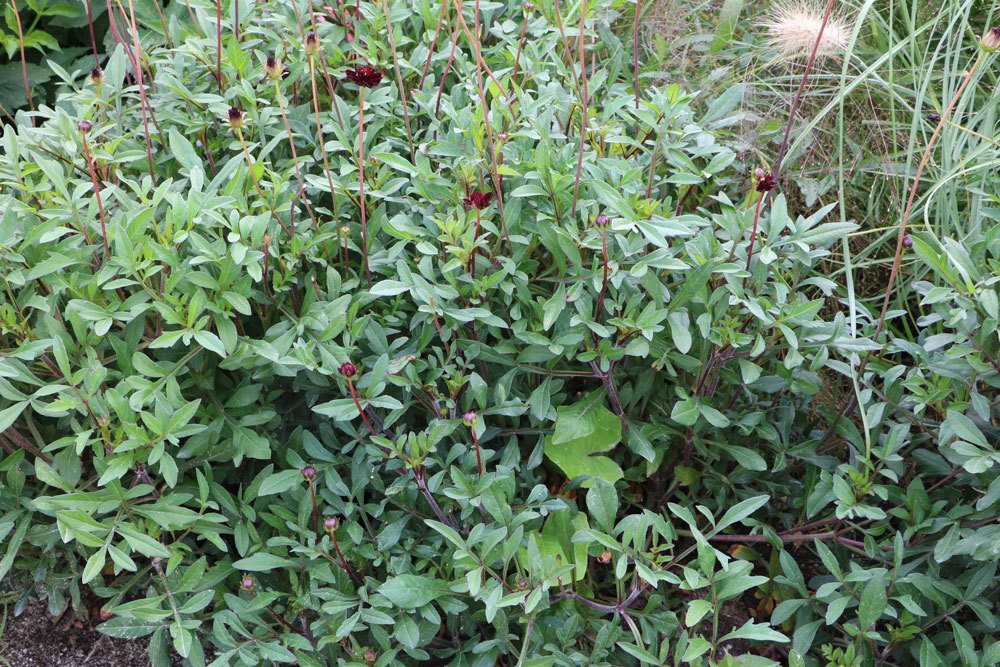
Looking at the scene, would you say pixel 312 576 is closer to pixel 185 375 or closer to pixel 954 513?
pixel 185 375

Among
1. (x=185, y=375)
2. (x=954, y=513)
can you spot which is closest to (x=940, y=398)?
(x=954, y=513)

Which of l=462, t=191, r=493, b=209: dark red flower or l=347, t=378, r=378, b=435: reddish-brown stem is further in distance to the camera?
l=462, t=191, r=493, b=209: dark red flower

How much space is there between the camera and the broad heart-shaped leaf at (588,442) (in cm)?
179

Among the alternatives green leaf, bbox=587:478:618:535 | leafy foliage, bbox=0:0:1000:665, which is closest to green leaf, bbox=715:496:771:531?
leafy foliage, bbox=0:0:1000:665

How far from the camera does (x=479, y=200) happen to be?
173 centimetres

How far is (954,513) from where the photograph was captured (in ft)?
5.54

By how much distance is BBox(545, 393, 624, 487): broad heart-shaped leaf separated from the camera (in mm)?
1791

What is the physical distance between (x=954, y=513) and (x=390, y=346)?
108cm

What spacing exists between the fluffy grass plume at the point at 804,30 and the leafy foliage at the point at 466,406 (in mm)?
367

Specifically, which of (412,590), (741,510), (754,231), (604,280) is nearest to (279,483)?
(412,590)

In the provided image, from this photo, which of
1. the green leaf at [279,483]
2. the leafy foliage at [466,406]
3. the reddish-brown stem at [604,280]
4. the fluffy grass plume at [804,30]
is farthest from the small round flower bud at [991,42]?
the green leaf at [279,483]

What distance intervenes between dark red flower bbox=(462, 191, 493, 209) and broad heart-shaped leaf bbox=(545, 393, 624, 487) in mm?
423

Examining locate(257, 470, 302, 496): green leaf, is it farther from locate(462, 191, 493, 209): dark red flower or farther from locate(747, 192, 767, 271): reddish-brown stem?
locate(747, 192, 767, 271): reddish-brown stem

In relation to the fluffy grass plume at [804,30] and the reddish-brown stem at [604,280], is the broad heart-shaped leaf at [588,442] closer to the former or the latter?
the reddish-brown stem at [604,280]
